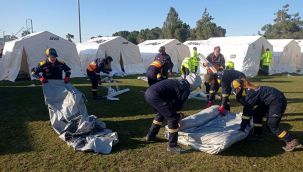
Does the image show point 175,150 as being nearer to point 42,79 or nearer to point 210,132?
point 210,132

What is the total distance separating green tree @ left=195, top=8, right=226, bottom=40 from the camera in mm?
65812

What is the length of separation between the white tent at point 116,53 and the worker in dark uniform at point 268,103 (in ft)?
53.4

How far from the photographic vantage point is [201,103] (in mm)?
11008

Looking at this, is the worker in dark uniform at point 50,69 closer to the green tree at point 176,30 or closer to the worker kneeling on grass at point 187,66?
the worker kneeling on grass at point 187,66

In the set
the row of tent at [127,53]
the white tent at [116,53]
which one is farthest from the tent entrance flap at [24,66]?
the white tent at [116,53]

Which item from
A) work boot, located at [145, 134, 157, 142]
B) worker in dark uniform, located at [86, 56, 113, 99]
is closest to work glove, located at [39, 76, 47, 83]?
work boot, located at [145, 134, 157, 142]

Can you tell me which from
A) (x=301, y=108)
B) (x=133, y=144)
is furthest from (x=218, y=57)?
(x=133, y=144)

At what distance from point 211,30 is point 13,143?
206ft

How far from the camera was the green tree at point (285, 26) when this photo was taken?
7106 centimetres

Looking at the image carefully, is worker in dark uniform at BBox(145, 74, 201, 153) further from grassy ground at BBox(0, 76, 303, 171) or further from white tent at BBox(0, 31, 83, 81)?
white tent at BBox(0, 31, 83, 81)

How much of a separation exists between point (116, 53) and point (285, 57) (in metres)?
13.4

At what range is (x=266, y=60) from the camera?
21703 mm

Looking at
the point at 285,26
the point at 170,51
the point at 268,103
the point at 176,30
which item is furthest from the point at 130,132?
the point at 285,26

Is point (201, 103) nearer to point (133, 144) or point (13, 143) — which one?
point (133, 144)
